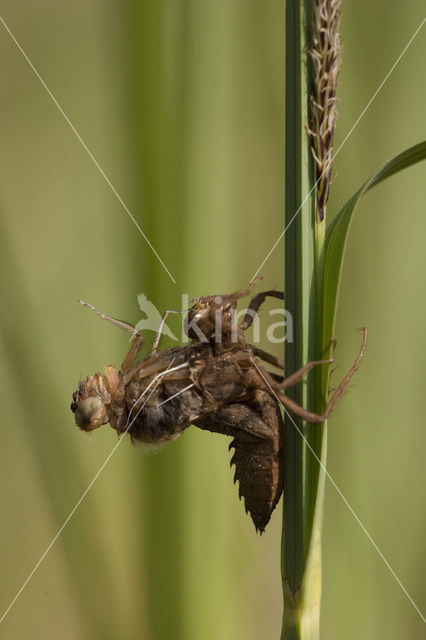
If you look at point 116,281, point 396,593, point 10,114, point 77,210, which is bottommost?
point 396,593

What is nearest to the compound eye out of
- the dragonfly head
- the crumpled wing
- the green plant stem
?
the dragonfly head

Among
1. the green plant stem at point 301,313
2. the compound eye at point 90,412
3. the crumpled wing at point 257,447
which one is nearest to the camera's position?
the green plant stem at point 301,313

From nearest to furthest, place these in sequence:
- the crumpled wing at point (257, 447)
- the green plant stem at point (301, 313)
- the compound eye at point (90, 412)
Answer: the green plant stem at point (301, 313)
the crumpled wing at point (257, 447)
the compound eye at point (90, 412)

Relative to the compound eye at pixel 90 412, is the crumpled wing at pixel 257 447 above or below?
below

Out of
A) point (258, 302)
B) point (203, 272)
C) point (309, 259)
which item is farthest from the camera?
point (203, 272)

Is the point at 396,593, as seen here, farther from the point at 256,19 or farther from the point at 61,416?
the point at 256,19

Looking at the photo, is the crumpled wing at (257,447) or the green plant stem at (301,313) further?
the crumpled wing at (257,447)

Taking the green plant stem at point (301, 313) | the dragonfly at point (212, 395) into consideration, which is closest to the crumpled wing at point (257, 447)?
the dragonfly at point (212, 395)

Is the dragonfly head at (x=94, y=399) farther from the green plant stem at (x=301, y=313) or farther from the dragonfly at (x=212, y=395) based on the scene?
the green plant stem at (x=301, y=313)

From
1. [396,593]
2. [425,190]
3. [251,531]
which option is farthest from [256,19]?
[396,593]
